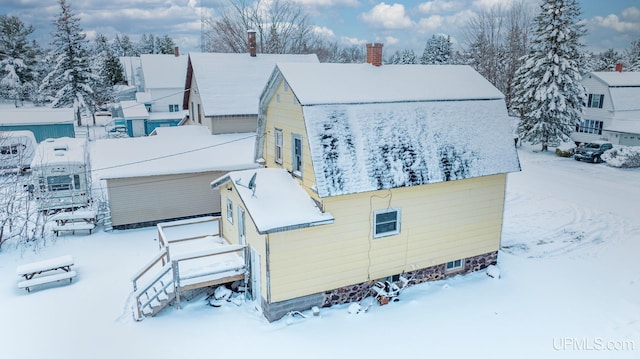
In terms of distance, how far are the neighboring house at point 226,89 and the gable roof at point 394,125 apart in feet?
28.7

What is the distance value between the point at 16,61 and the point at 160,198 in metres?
46.7

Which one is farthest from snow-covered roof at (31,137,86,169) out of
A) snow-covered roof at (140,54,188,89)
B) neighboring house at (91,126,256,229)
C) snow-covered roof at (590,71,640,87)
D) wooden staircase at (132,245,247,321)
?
snow-covered roof at (590,71,640,87)

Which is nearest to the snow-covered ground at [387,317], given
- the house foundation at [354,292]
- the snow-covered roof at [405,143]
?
the house foundation at [354,292]

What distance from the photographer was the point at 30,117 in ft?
104

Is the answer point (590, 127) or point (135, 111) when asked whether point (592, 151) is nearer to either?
point (590, 127)

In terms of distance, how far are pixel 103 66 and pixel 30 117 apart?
37402 millimetres

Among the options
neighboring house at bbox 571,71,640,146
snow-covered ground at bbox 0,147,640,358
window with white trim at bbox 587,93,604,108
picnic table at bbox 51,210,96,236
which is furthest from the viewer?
window with white trim at bbox 587,93,604,108

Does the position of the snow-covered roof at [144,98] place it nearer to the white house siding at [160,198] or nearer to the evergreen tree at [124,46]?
the white house siding at [160,198]

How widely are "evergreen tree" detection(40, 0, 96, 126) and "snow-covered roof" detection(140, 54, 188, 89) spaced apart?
668cm

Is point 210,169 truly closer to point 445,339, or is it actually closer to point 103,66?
point 445,339

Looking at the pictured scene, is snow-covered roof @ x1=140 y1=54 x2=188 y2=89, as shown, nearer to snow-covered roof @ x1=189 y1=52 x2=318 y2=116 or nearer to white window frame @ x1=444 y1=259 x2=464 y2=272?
snow-covered roof @ x1=189 y1=52 x2=318 y2=116

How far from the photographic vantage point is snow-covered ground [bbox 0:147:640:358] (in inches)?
401


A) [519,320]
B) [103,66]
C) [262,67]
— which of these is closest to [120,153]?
[262,67]

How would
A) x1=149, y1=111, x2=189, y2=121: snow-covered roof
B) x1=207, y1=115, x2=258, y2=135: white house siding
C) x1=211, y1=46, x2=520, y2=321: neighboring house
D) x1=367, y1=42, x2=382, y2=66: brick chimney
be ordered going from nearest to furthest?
x1=211, y1=46, x2=520, y2=321: neighboring house → x1=367, y1=42, x2=382, y2=66: brick chimney → x1=207, y1=115, x2=258, y2=135: white house siding → x1=149, y1=111, x2=189, y2=121: snow-covered roof
